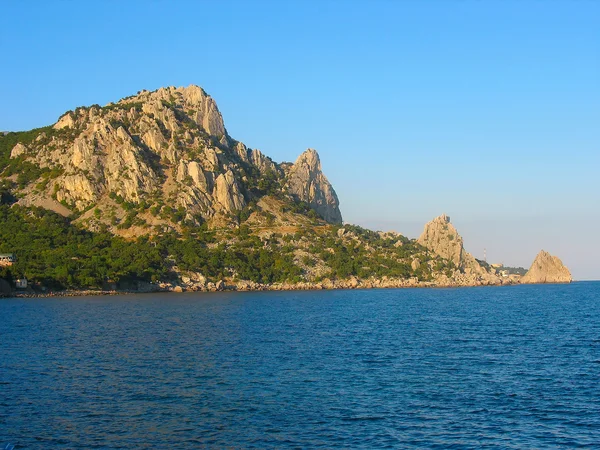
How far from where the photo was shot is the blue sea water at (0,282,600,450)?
29.3 m

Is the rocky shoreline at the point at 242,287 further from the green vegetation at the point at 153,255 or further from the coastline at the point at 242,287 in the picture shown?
the green vegetation at the point at 153,255

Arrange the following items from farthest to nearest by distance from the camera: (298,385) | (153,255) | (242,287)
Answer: (242,287) < (153,255) < (298,385)

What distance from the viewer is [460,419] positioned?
104ft

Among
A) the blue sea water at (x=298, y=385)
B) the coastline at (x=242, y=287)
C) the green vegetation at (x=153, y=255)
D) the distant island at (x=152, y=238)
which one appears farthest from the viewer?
the distant island at (x=152, y=238)

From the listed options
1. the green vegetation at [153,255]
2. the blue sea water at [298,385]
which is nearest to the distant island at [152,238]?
the green vegetation at [153,255]

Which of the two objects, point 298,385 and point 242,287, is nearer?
point 298,385

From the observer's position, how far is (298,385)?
129 feet

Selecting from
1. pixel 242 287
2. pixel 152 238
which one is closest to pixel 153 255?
pixel 152 238

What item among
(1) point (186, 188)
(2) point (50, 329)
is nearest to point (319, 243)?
(1) point (186, 188)

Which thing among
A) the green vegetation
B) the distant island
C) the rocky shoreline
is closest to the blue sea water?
Result: the rocky shoreline

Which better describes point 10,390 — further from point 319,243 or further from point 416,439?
point 319,243

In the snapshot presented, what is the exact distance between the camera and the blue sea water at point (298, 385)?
96.1 ft

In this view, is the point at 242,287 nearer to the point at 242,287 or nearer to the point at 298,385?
the point at 242,287

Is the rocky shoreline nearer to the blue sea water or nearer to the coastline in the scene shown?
the coastline
